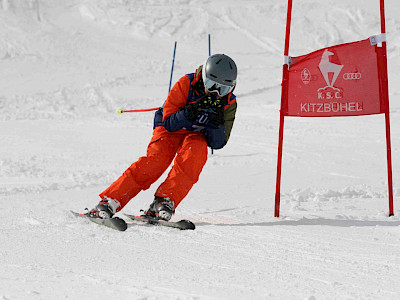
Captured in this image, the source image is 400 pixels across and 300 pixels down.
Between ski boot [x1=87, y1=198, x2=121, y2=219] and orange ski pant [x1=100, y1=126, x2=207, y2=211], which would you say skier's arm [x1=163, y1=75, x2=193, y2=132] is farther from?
ski boot [x1=87, y1=198, x2=121, y2=219]

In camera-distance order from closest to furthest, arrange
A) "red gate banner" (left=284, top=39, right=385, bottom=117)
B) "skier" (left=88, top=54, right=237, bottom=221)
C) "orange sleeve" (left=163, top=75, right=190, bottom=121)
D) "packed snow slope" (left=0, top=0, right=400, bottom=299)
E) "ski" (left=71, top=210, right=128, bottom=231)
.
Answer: "packed snow slope" (left=0, top=0, right=400, bottom=299) < "ski" (left=71, top=210, right=128, bottom=231) < "skier" (left=88, top=54, right=237, bottom=221) < "orange sleeve" (left=163, top=75, right=190, bottom=121) < "red gate banner" (left=284, top=39, right=385, bottom=117)

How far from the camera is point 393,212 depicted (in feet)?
14.8

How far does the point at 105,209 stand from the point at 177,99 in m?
1.08

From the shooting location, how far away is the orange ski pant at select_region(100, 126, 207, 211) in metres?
3.79

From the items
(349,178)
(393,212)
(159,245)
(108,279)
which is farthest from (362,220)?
(349,178)

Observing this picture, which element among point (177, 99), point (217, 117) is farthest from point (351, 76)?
point (177, 99)

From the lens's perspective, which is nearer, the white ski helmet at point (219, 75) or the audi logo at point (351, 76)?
the white ski helmet at point (219, 75)

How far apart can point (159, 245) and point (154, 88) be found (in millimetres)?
14399

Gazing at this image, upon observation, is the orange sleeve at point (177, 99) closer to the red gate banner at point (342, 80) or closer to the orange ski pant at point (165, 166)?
the orange ski pant at point (165, 166)

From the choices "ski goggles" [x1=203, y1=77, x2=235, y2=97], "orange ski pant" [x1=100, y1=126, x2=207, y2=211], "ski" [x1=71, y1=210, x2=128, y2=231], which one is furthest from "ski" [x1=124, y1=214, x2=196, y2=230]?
"ski goggles" [x1=203, y1=77, x2=235, y2=97]

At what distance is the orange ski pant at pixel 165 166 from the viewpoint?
12.4 ft

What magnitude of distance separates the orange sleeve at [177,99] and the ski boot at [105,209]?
2.76 feet

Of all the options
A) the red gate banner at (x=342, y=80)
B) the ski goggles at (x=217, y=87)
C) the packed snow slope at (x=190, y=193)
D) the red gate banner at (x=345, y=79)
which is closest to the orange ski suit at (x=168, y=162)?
the ski goggles at (x=217, y=87)

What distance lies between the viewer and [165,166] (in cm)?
408
